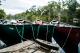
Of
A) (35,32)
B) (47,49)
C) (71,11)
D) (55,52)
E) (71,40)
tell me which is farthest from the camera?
(71,11)

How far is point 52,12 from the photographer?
213 ft

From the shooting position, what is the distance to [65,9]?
64.1m

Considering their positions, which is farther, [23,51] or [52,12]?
[52,12]

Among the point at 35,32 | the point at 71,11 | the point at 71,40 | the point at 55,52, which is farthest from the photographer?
the point at 71,11

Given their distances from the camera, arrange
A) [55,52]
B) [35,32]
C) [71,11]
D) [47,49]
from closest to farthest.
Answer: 1. [55,52]
2. [47,49]
3. [35,32]
4. [71,11]

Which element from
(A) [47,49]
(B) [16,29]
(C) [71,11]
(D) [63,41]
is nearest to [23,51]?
(A) [47,49]

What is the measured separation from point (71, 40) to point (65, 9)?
172 ft

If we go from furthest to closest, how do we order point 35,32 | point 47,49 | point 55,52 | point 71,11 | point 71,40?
point 71,11 → point 35,32 → point 71,40 → point 47,49 → point 55,52

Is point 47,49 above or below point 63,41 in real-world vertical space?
above

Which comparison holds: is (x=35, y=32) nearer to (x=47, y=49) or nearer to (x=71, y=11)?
(x=47, y=49)

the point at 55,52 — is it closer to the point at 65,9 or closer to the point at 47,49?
the point at 47,49

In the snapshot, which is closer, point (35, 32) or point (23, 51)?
point (23, 51)

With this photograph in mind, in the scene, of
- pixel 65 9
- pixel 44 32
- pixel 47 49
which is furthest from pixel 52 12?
pixel 47 49

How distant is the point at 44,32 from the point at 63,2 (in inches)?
A: 2052
